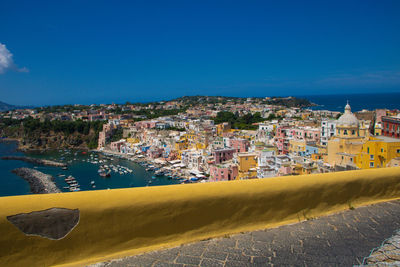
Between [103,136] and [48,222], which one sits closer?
[48,222]

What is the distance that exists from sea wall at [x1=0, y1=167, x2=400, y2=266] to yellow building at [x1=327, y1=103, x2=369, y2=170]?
9.84 metres

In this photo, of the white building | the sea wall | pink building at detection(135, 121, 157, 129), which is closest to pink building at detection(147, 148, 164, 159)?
pink building at detection(135, 121, 157, 129)

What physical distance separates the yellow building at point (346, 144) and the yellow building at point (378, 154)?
0.68 metres

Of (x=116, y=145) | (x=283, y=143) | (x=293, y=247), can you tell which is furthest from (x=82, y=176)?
(x=293, y=247)

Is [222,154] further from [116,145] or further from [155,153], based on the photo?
[116,145]

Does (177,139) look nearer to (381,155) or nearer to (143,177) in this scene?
(143,177)

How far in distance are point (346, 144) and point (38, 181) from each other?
91.9 feet

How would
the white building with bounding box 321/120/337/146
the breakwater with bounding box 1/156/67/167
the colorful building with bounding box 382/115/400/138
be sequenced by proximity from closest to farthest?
the colorful building with bounding box 382/115/400/138 → the white building with bounding box 321/120/337/146 → the breakwater with bounding box 1/156/67/167

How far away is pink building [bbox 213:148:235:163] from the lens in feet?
95.8

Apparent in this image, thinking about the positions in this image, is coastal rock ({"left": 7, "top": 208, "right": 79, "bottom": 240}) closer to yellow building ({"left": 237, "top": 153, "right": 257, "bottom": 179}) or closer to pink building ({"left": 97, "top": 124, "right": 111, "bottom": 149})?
yellow building ({"left": 237, "top": 153, "right": 257, "bottom": 179})

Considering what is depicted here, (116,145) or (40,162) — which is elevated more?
(116,145)

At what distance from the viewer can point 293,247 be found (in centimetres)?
243

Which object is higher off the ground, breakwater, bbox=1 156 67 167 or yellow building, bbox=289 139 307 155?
yellow building, bbox=289 139 307 155

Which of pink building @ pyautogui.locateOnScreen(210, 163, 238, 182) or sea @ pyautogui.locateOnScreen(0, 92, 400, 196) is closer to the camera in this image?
pink building @ pyautogui.locateOnScreen(210, 163, 238, 182)
